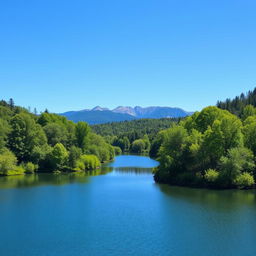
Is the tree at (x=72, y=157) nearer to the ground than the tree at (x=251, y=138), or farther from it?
nearer to the ground

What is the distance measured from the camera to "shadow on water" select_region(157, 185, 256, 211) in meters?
43.3

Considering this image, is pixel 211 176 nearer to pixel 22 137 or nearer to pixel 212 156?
pixel 212 156

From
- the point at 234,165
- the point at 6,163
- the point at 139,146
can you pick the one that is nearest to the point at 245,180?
the point at 234,165

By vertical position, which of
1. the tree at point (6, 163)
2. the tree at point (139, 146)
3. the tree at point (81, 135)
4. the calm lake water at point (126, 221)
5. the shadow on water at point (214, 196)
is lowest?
the calm lake water at point (126, 221)

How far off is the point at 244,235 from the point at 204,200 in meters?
15.0

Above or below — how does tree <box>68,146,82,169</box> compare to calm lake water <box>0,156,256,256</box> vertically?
above

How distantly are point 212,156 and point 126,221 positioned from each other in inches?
1088

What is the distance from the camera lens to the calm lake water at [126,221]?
1101 inches

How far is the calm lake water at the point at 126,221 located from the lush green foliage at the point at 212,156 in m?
3.01

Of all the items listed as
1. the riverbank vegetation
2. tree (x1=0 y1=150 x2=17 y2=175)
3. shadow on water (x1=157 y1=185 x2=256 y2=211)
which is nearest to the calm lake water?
shadow on water (x1=157 y1=185 x2=256 y2=211)

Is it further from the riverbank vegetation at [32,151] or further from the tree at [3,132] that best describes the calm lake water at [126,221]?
the tree at [3,132]

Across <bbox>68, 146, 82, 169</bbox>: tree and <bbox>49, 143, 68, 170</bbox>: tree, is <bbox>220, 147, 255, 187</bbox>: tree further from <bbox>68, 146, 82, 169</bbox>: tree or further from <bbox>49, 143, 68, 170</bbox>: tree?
<bbox>49, 143, 68, 170</bbox>: tree

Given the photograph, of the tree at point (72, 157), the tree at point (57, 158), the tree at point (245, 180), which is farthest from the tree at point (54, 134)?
the tree at point (245, 180)

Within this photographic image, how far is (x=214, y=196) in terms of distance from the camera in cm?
4850
